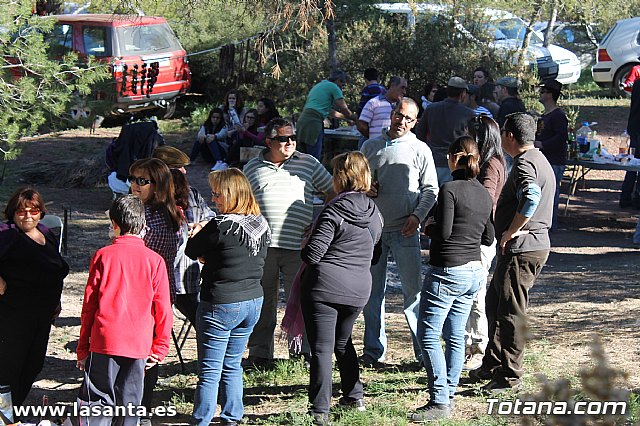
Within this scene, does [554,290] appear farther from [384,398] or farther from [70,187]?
[70,187]

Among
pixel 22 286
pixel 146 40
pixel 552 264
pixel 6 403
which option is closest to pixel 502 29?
pixel 146 40

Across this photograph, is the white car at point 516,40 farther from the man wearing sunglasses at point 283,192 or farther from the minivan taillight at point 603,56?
the man wearing sunglasses at point 283,192

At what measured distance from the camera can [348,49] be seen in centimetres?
1705

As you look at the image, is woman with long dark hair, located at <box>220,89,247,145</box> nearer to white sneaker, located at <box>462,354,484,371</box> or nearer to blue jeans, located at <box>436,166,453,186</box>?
blue jeans, located at <box>436,166,453,186</box>

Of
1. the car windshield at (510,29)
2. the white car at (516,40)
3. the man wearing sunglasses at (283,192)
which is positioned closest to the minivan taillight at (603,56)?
the white car at (516,40)

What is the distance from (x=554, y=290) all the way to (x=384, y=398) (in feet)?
12.9

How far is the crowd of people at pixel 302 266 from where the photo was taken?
180 inches

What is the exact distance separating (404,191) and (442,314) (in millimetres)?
1111

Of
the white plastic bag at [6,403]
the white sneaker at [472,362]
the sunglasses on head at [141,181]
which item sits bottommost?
the white sneaker at [472,362]

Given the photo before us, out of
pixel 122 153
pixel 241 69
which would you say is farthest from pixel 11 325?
pixel 241 69

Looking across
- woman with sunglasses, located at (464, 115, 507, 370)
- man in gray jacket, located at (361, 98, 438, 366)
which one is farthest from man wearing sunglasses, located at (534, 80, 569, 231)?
man in gray jacket, located at (361, 98, 438, 366)

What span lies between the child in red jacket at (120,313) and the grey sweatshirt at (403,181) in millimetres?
2007

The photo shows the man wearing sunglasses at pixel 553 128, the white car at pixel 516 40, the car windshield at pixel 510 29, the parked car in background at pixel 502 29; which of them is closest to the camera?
the man wearing sunglasses at pixel 553 128

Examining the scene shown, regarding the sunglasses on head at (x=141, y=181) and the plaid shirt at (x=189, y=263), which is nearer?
the sunglasses on head at (x=141, y=181)
